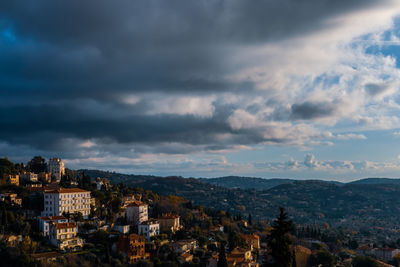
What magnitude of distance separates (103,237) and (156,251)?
8.61 metres

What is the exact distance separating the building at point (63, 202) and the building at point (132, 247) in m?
13.1

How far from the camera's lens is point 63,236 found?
6234 centimetres

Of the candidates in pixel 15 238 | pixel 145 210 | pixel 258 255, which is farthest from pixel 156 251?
pixel 258 255

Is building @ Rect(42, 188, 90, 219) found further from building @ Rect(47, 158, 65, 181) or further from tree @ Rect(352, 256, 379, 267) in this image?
tree @ Rect(352, 256, 379, 267)

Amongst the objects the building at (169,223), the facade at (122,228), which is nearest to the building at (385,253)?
the building at (169,223)

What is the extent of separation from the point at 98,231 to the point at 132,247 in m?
7.19

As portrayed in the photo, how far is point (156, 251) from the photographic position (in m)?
67.6

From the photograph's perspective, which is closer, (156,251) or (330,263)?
(156,251)

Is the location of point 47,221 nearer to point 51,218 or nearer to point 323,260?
point 51,218

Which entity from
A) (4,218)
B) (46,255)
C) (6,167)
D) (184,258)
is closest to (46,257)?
(46,255)

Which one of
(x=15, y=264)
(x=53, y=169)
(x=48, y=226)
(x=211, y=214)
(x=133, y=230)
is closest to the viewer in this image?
(x=15, y=264)

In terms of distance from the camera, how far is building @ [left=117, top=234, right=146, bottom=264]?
206 ft

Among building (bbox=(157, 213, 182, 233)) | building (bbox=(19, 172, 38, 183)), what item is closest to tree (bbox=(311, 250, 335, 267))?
building (bbox=(157, 213, 182, 233))

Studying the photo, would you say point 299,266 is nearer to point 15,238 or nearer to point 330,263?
point 330,263
